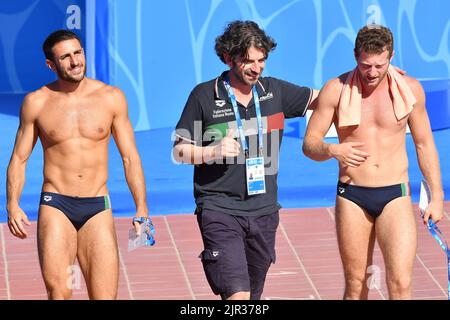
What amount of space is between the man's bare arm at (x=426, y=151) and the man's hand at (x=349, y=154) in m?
0.47

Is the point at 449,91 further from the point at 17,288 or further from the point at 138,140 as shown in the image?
the point at 17,288

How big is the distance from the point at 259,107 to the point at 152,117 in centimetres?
689

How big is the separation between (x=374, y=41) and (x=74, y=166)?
1.84 m

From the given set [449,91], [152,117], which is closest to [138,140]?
[152,117]

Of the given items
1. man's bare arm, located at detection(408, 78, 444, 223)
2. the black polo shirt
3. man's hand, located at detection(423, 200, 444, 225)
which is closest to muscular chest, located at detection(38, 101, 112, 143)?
the black polo shirt

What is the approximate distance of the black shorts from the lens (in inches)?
252

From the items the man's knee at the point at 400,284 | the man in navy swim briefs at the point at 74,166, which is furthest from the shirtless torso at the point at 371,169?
the man in navy swim briefs at the point at 74,166

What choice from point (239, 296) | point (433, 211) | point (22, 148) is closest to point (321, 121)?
point (433, 211)

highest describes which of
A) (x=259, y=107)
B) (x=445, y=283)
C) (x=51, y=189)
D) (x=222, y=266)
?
(x=259, y=107)

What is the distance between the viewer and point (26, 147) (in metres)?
6.56

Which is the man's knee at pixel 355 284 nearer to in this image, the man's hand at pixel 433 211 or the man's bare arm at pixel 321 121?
the man's hand at pixel 433 211

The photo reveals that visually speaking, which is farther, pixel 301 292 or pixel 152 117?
pixel 152 117

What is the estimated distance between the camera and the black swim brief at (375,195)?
6520 millimetres

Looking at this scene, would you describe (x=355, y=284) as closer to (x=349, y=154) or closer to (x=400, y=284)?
(x=400, y=284)
